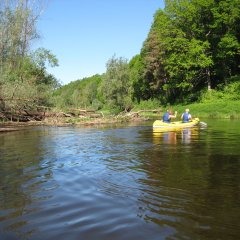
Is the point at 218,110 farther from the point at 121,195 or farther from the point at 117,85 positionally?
the point at 121,195

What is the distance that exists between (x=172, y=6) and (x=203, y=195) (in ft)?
156

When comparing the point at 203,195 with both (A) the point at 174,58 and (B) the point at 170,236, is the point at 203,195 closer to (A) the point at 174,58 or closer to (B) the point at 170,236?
(B) the point at 170,236

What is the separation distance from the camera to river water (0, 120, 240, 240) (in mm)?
5465

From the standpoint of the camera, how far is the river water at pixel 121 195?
5465 mm

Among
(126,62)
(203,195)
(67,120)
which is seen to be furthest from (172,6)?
(203,195)

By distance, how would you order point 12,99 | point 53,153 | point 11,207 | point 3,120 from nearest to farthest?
point 11,207, point 53,153, point 12,99, point 3,120

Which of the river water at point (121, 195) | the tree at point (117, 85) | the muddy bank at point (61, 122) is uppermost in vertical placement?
the tree at point (117, 85)

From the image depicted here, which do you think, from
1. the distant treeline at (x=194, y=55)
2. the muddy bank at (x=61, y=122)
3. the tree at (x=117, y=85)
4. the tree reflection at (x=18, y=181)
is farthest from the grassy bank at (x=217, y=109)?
the tree reflection at (x=18, y=181)

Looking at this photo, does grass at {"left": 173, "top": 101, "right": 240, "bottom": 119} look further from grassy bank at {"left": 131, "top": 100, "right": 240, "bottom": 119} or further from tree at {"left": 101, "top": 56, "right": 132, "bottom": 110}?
tree at {"left": 101, "top": 56, "right": 132, "bottom": 110}

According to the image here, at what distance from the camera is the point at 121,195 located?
293 inches

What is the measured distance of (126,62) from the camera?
50.0 m

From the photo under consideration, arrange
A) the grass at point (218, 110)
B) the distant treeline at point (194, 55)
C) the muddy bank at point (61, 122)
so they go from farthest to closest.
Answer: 1. the distant treeline at point (194, 55)
2. the grass at point (218, 110)
3. the muddy bank at point (61, 122)

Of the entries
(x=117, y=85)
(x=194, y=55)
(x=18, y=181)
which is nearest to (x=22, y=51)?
(x=117, y=85)

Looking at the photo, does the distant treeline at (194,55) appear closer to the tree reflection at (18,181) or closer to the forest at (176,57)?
the forest at (176,57)
